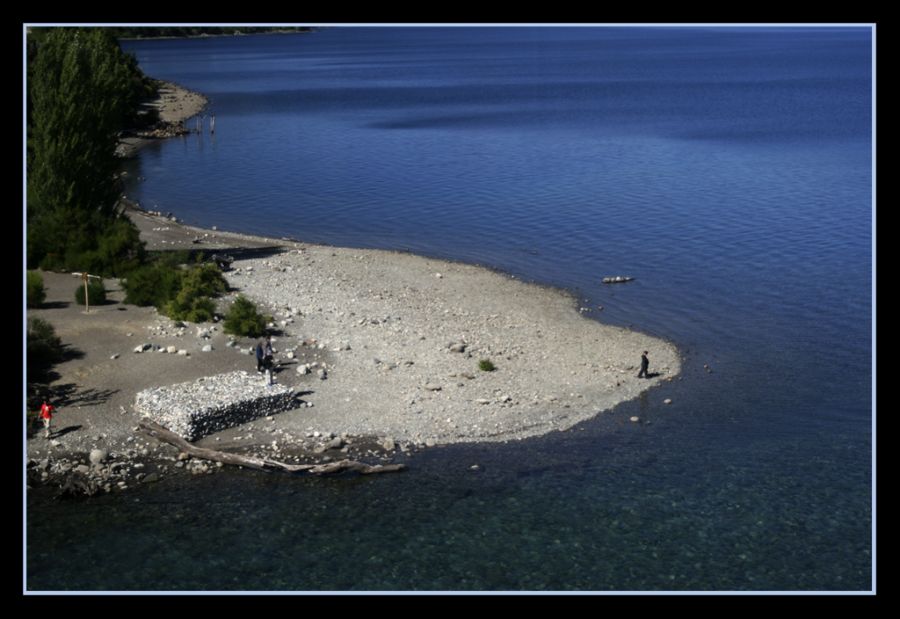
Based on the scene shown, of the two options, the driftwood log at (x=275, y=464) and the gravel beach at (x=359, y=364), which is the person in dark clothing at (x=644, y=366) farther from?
the driftwood log at (x=275, y=464)

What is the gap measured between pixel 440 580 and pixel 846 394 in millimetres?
20765

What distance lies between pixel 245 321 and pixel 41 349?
26.6 ft

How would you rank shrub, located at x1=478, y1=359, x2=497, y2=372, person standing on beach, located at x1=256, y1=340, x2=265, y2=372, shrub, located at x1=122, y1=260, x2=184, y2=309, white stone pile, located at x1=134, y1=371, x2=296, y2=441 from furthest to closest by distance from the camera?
1. shrub, located at x1=122, y1=260, x2=184, y2=309
2. shrub, located at x1=478, y1=359, x2=497, y2=372
3. person standing on beach, located at x1=256, y1=340, x2=265, y2=372
4. white stone pile, located at x1=134, y1=371, x2=296, y2=441

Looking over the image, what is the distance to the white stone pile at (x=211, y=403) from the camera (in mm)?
34094

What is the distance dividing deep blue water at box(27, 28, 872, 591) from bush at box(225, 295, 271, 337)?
10837mm

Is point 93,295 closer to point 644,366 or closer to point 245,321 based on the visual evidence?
point 245,321

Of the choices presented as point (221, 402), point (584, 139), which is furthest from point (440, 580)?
point (584, 139)

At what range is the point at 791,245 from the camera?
62062mm

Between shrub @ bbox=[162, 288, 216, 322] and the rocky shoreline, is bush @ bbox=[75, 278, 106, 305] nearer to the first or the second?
shrub @ bbox=[162, 288, 216, 322]

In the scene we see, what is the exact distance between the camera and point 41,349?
3803cm

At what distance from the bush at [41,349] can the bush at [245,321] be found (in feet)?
22.3

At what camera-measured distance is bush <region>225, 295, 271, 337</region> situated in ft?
138

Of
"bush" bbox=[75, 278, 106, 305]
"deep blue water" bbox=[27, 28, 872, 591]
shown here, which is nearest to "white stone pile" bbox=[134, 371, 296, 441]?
"deep blue water" bbox=[27, 28, 872, 591]

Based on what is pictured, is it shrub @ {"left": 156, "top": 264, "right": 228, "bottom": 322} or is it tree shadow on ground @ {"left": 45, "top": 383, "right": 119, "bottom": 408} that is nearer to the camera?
tree shadow on ground @ {"left": 45, "top": 383, "right": 119, "bottom": 408}
